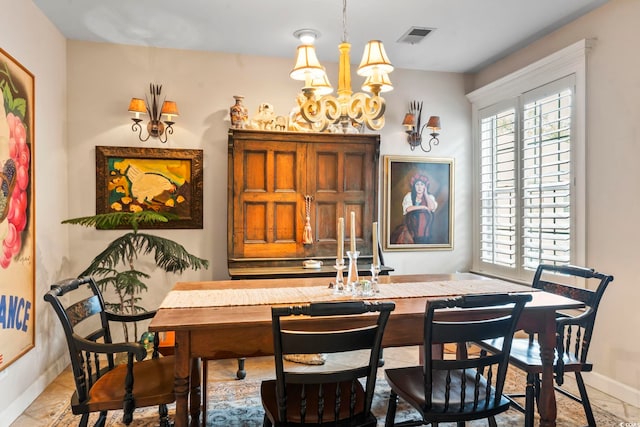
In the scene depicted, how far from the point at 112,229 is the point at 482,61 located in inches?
155

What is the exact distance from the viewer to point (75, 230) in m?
3.87

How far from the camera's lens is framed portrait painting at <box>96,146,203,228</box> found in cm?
388

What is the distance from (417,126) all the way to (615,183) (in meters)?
1.98

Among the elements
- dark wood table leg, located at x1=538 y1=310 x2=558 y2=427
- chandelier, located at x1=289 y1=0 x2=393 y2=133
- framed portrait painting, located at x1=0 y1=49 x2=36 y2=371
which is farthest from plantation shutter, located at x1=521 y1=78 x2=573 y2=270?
framed portrait painting, located at x1=0 y1=49 x2=36 y2=371

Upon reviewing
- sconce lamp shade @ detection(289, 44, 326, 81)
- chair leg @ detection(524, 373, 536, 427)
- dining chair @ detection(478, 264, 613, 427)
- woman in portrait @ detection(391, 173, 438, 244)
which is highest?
sconce lamp shade @ detection(289, 44, 326, 81)

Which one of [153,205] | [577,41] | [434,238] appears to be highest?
[577,41]

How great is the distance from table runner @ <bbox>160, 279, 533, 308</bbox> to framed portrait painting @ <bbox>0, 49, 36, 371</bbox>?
1.15 metres

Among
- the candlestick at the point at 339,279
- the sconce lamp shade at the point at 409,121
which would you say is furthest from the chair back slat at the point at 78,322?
the sconce lamp shade at the point at 409,121

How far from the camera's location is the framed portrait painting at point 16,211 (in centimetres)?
261

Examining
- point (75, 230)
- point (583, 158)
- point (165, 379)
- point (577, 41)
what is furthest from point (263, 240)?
point (577, 41)

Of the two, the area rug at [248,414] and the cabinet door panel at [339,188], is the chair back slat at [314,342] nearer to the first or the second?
the area rug at [248,414]

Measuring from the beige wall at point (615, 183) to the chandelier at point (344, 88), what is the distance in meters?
1.82

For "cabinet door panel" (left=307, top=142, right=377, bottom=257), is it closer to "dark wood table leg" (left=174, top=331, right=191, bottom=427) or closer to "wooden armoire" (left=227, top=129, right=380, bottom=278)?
"wooden armoire" (left=227, top=129, right=380, bottom=278)

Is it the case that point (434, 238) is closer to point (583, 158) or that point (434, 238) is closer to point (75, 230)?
point (583, 158)
